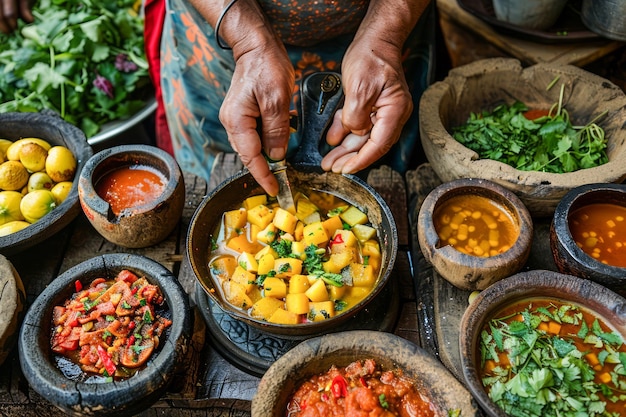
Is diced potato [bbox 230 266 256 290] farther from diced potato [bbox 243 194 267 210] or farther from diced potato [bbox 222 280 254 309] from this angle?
diced potato [bbox 243 194 267 210]

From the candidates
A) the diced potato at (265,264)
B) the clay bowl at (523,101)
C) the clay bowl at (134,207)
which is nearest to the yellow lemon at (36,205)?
the clay bowl at (134,207)

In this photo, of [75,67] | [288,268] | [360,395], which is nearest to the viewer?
[360,395]

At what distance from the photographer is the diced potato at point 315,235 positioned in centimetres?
225

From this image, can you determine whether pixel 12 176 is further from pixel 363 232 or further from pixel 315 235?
pixel 363 232

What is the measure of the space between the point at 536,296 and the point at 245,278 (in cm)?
107

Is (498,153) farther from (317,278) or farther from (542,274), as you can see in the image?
(317,278)

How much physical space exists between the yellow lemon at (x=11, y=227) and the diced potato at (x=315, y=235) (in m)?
Answer: 1.18

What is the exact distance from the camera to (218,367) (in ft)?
7.02

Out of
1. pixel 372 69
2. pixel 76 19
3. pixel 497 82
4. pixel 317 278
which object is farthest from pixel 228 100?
pixel 76 19

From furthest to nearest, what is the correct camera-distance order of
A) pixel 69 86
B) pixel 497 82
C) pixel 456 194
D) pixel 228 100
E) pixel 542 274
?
pixel 69 86 → pixel 497 82 → pixel 456 194 → pixel 228 100 → pixel 542 274

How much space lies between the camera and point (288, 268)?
2.15m

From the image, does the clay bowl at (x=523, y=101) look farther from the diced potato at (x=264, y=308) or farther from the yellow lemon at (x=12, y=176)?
the yellow lemon at (x=12, y=176)

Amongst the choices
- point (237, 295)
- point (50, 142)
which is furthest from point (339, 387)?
point (50, 142)

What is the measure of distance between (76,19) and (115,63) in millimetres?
408
